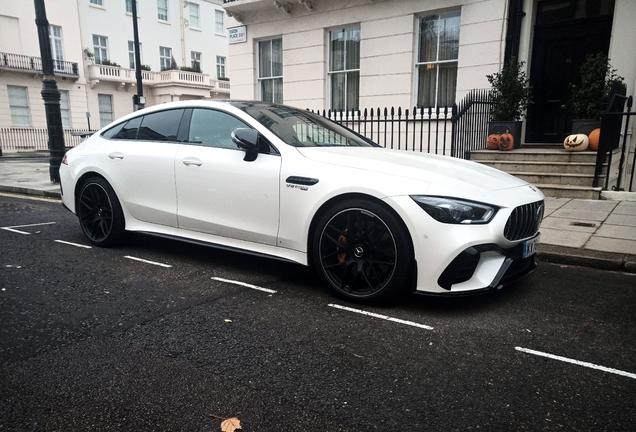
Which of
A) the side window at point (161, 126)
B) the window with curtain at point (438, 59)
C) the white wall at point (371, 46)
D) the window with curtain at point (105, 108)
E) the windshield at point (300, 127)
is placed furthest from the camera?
the window with curtain at point (105, 108)

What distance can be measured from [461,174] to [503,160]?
19.9ft

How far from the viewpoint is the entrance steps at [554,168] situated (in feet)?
26.4

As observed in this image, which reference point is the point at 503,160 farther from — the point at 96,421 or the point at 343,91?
the point at 96,421

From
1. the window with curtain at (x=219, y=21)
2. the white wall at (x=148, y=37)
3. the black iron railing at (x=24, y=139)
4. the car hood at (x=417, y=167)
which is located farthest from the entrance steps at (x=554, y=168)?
the window with curtain at (x=219, y=21)

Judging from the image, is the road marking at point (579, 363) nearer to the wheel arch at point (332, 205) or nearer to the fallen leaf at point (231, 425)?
the wheel arch at point (332, 205)

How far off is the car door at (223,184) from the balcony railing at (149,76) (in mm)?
32513

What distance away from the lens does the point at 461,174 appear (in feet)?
12.1

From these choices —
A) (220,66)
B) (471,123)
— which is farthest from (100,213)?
(220,66)

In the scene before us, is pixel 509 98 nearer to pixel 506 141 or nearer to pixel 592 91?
pixel 506 141

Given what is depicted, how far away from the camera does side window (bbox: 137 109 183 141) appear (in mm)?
4730

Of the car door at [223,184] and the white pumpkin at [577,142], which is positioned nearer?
the car door at [223,184]

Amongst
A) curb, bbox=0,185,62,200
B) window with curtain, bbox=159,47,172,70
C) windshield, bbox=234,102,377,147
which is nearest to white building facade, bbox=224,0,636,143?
curb, bbox=0,185,62,200

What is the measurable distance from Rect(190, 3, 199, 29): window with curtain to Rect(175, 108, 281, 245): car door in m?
38.3

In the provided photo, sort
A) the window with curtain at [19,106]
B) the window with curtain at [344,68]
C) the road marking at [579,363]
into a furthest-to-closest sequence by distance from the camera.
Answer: the window with curtain at [19,106] < the window with curtain at [344,68] < the road marking at [579,363]
